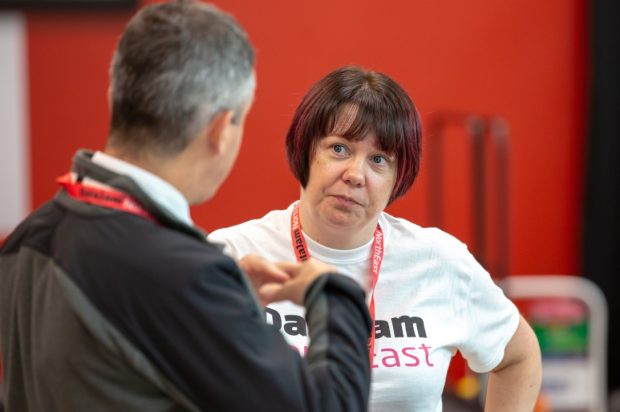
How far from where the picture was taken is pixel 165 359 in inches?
48.1

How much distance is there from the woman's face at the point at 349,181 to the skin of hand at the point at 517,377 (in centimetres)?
42

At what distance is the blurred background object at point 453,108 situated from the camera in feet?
15.2

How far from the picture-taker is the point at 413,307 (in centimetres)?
191

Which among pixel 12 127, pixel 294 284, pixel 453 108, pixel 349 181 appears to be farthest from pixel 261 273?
pixel 453 108

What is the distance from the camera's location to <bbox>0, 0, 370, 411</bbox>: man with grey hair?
1215mm

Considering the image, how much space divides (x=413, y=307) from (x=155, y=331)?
800mm

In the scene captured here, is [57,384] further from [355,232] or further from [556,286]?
[556,286]

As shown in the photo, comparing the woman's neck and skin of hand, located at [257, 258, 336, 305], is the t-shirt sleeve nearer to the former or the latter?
the woman's neck

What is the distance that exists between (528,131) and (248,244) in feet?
11.2

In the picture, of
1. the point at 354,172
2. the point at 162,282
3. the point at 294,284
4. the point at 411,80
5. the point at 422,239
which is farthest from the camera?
the point at 411,80

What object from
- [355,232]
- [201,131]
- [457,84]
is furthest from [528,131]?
[201,131]

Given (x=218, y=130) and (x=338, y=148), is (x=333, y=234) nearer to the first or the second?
(x=338, y=148)

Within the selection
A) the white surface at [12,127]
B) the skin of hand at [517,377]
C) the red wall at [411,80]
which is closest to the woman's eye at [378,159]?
the skin of hand at [517,377]

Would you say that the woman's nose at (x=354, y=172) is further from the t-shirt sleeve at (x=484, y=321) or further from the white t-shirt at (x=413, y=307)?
the t-shirt sleeve at (x=484, y=321)
